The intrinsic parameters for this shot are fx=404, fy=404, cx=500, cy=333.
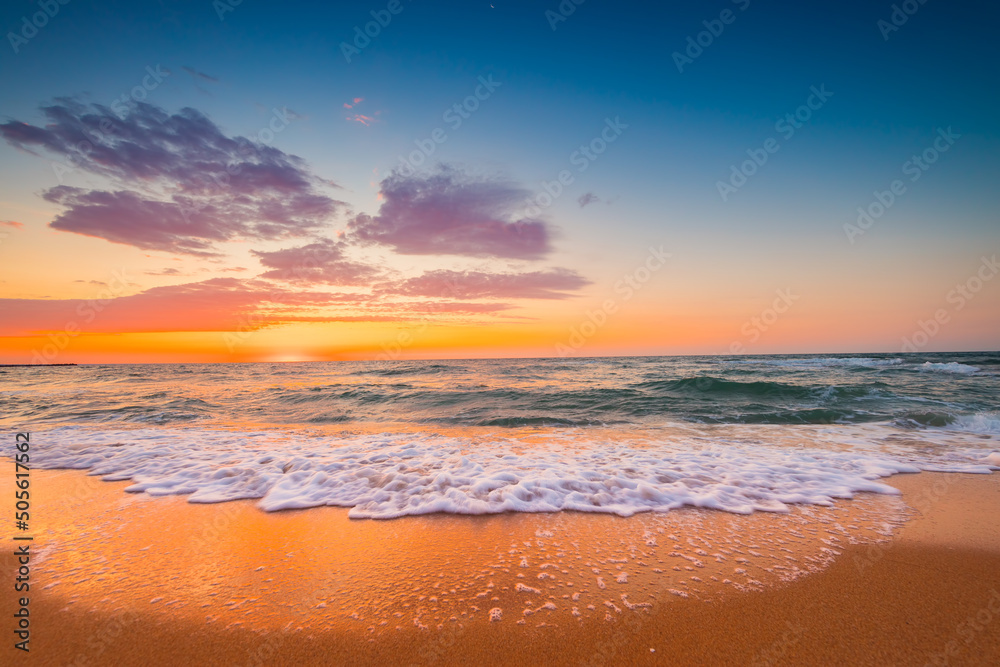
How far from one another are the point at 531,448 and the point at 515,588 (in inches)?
189

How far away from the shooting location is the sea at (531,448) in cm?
527

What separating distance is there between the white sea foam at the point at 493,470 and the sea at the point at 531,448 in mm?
32

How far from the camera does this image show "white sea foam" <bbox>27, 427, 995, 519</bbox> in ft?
16.6

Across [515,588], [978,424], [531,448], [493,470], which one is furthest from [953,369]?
[515,588]

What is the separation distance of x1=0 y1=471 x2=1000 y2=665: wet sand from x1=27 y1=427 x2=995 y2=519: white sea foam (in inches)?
16.4

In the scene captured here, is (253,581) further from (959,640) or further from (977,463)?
(977,463)

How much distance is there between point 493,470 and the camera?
6.25 meters

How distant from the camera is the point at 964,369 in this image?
24609mm

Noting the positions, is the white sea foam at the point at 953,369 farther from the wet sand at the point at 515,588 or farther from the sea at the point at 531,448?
the wet sand at the point at 515,588

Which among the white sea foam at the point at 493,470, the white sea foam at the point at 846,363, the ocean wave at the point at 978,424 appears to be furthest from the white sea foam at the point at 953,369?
the white sea foam at the point at 493,470

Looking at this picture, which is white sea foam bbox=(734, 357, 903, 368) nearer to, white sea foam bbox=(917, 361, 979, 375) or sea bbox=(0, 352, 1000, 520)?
white sea foam bbox=(917, 361, 979, 375)

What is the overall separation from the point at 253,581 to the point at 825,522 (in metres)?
5.70

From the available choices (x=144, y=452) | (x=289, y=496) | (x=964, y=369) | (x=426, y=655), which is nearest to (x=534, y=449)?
(x=289, y=496)

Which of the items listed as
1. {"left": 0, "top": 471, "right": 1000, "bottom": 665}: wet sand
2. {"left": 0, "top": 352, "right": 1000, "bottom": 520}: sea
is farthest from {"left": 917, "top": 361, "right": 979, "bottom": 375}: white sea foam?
{"left": 0, "top": 471, "right": 1000, "bottom": 665}: wet sand
